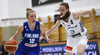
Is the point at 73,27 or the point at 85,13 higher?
the point at 85,13

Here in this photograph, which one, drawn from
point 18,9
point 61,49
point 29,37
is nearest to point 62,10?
point 29,37

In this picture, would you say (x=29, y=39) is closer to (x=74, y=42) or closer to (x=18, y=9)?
(x=74, y=42)

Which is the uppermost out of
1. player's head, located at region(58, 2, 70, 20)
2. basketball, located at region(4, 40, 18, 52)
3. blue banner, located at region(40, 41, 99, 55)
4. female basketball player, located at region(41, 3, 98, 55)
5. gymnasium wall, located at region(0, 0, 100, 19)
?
gymnasium wall, located at region(0, 0, 100, 19)

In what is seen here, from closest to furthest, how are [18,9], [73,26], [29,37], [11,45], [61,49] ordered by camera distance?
[11,45] < [29,37] < [73,26] < [61,49] < [18,9]

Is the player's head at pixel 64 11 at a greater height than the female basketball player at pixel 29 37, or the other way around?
the player's head at pixel 64 11

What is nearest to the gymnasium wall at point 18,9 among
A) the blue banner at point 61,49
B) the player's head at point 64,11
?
the blue banner at point 61,49

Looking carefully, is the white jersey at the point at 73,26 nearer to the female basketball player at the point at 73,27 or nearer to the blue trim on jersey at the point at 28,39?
the female basketball player at the point at 73,27

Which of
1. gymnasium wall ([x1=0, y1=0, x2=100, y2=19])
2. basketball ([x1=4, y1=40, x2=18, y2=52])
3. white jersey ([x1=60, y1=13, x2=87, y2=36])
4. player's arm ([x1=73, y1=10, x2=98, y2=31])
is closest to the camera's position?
basketball ([x1=4, y1=40, x2=18, y2=52])

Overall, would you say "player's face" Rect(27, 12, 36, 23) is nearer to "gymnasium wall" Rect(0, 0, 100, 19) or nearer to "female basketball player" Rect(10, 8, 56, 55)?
"female basketball player" Rect(10, 8, 56, 55)

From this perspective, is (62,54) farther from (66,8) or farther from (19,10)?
(19,10)

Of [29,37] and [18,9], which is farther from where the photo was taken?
[18,9]

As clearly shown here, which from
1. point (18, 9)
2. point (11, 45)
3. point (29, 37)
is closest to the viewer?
point (11, 45)

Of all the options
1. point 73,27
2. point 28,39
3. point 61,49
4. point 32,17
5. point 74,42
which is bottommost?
point 61,49

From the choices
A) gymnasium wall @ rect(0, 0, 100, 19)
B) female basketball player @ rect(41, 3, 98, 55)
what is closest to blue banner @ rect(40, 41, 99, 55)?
female basketball player @ rect(41, 3, 98, 55)
